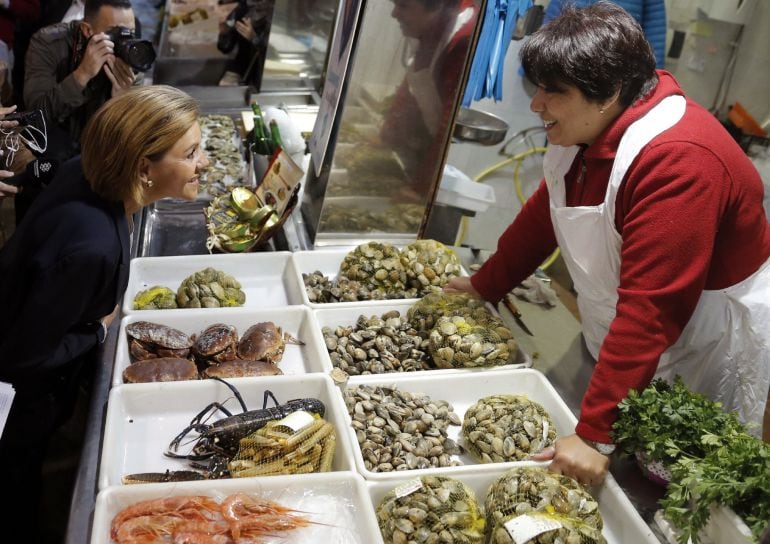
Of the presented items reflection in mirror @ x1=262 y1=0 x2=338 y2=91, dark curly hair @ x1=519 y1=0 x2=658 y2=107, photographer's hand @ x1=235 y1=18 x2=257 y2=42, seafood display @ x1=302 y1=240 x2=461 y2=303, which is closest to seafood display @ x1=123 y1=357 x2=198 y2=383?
seafood display @ x1=302 y1=240 x2=461 y2=303

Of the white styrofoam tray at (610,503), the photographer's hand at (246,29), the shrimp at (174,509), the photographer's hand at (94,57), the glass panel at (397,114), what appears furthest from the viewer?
the photographer's hand at (246,29)

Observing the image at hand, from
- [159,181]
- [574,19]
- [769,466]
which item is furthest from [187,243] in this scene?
[769,466]

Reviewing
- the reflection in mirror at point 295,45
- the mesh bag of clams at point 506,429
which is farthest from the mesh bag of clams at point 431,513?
the reflection in mirror at point 295,45

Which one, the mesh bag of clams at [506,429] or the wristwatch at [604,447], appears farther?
the mesh bag of clams at [506,429]

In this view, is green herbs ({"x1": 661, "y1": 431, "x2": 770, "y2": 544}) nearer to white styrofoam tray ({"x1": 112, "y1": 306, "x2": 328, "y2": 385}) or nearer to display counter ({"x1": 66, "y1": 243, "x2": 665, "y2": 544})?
display counter ({"x1": 66, "y1": 243, "x2": 665, "y2": 544})

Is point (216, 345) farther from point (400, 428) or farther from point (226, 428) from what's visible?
point (400, 428)

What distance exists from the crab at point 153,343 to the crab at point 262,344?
170 millimetres

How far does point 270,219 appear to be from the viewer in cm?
268

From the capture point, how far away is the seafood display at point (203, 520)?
148cm

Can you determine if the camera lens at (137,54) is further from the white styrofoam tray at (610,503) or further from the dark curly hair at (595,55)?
the white styrofoam tray at (610,503)

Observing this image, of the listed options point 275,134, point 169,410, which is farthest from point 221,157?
point 169,410

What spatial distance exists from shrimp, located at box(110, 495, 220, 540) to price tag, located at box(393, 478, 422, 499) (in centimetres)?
40

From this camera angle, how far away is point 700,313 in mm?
2010

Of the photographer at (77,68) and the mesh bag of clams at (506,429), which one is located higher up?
the photographer at (77,68)
